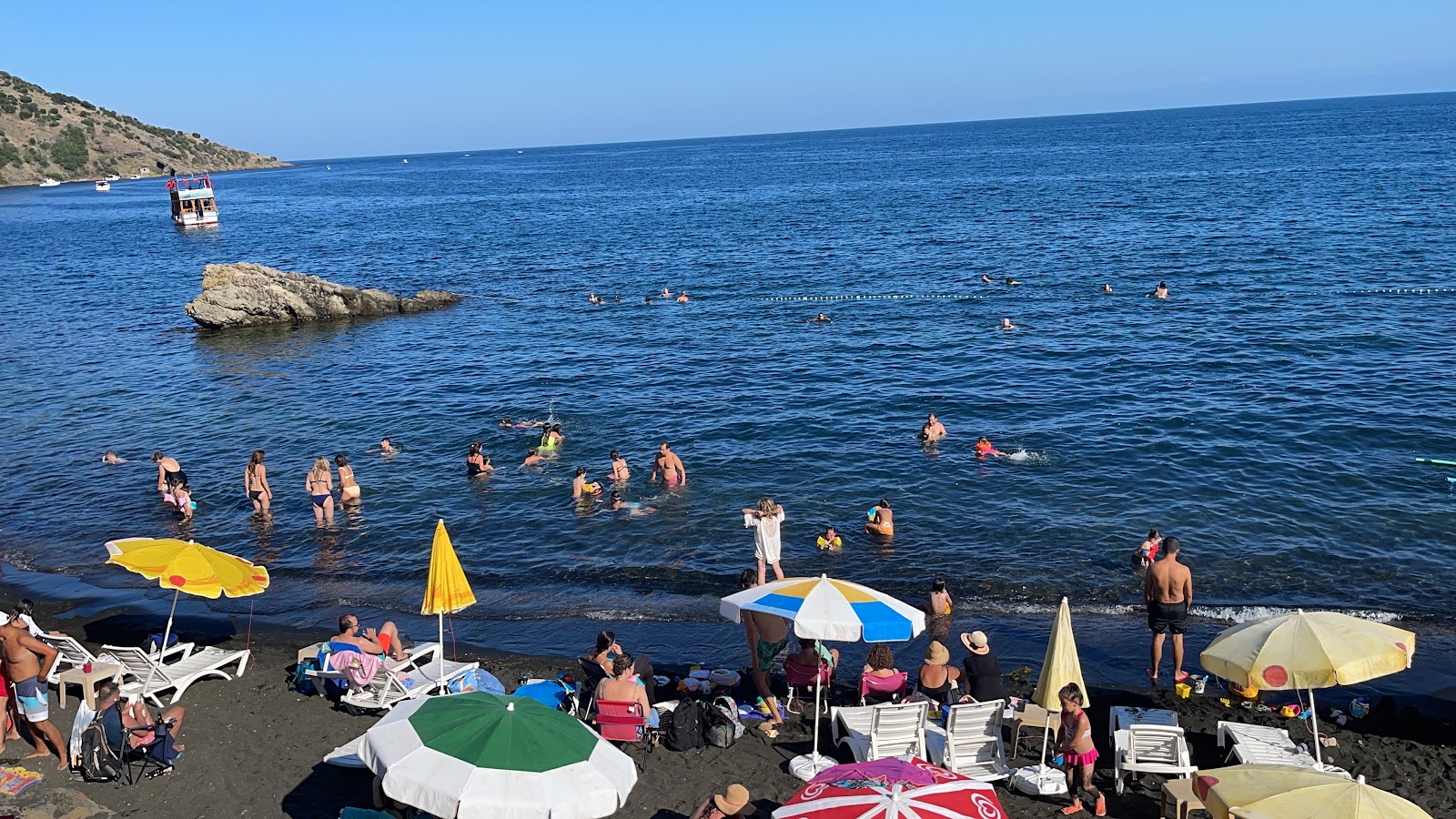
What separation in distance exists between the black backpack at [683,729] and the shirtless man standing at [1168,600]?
5.80 meters

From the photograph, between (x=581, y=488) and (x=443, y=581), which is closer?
(x=443, y=581)

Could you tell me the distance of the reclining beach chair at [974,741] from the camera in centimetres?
1051

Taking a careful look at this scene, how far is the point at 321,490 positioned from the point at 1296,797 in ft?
57.3

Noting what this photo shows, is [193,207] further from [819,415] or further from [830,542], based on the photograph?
[830,542]

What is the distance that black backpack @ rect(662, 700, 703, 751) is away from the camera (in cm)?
1121

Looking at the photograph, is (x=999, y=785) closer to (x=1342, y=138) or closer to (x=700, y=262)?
(x=700, y=262)

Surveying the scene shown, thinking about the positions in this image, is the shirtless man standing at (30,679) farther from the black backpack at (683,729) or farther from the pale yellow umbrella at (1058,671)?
the pale yellow umbrella at (1058,671)

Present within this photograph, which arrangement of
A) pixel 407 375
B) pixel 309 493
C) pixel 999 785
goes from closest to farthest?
pixel 999 785 → pixel 309 493 → pixel 407 375

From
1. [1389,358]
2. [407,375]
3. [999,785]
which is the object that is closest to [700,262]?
[407,375]

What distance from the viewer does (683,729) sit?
11.2m

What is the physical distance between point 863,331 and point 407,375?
1531cm

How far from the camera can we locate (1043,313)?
122ft

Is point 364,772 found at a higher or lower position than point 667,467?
lower

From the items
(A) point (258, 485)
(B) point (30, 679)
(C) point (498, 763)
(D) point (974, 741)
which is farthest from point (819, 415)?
(C) point (498, 763)
